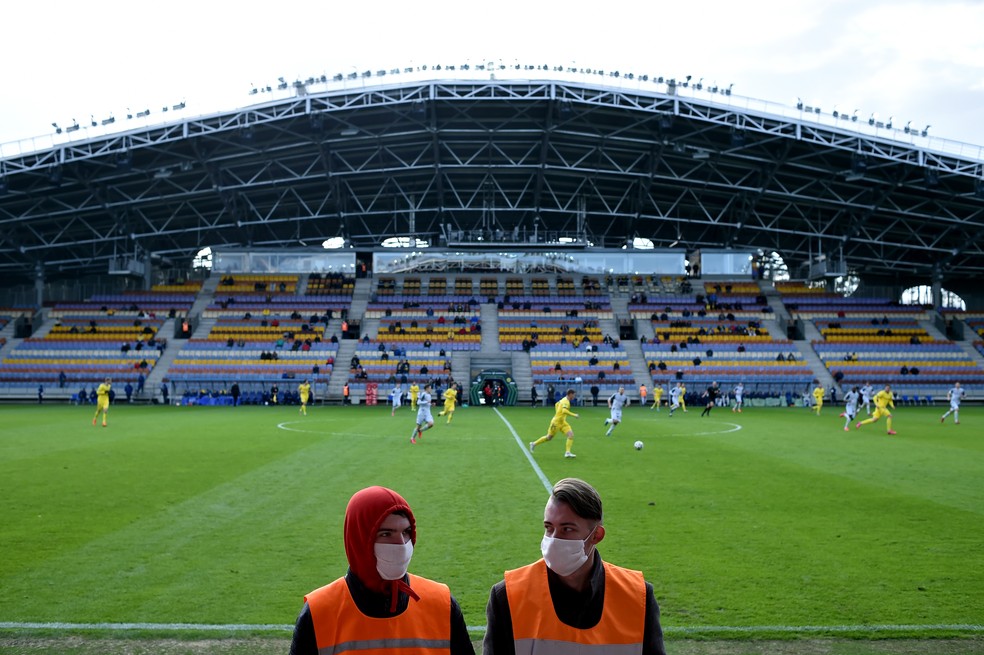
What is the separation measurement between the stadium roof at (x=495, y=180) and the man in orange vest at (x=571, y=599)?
43.6 meters

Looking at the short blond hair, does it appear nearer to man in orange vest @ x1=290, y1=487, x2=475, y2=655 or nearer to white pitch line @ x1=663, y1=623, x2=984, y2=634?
man in orange vest @ x1=290, y1=487, x2=475, y2=655

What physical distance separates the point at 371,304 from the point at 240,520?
5364 cm

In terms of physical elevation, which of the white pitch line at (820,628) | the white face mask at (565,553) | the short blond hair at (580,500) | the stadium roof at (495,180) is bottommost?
the white pitch line at (820,628)

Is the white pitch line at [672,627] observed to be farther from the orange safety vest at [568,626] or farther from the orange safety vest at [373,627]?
the orange safety vest at [373,627]

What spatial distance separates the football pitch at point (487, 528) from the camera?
24.7 feet

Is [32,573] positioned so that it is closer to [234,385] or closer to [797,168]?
[234,385]

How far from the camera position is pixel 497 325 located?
61.2 metres

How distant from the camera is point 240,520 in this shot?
1173 centimetres

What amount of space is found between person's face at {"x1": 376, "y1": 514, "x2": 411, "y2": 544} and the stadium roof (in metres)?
43.9

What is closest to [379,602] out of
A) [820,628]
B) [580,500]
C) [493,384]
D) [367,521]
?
[367,521]

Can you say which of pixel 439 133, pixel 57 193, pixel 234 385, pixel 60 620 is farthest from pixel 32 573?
pixel 57 193

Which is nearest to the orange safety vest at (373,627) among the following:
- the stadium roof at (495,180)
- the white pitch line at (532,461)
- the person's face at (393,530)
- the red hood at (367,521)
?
the red hood at (367,521)

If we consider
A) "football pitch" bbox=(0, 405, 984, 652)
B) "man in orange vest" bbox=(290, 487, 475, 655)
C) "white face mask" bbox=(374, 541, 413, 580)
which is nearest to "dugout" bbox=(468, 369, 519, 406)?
"football pitch" bbox=(0, 405, 984, 652)

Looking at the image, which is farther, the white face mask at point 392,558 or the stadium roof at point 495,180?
the stadium roof at point 495,180
